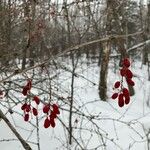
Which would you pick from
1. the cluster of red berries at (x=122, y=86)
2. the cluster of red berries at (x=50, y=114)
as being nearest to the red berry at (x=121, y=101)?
the cluster of red berries at (x=122, y=86)

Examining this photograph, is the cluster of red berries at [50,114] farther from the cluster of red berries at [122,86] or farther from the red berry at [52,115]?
the cluster of red berries at [122,86]

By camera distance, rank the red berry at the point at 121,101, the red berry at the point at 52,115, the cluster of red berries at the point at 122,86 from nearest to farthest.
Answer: the cluster of red berries at the point at 122,86 → the red berry at the point at 121,101 → the red berry at the point at 52,115

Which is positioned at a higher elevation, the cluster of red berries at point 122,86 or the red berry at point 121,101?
the cluster of red berries at point 122,86

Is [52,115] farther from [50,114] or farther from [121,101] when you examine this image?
[121,101]

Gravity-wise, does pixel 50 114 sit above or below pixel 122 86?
below

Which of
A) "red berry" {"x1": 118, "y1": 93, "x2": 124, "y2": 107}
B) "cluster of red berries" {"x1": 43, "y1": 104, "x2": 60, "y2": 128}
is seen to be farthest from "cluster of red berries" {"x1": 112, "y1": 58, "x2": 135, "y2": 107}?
"cluster of red berries" {"x1": 43, "y1": 104, "x2": 60, "y2": 128}

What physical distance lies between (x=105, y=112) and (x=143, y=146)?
187 cm

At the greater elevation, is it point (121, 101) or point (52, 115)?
point (121, 101)

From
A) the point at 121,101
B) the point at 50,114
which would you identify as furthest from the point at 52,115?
the point at 121,101

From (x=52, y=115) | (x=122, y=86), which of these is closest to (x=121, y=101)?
(x=122, y=86)

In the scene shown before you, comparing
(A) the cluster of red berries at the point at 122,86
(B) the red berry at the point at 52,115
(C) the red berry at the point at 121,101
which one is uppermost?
(A) the cluster of red berries at the point at 122,86

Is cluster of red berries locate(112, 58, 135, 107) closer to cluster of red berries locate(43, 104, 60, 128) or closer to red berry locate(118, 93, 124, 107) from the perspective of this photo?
red berry locate(118, 93, 124, 107)

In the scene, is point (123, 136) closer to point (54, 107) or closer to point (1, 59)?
point (1, 59)

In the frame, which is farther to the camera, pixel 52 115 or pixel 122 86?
pixel 52 115
